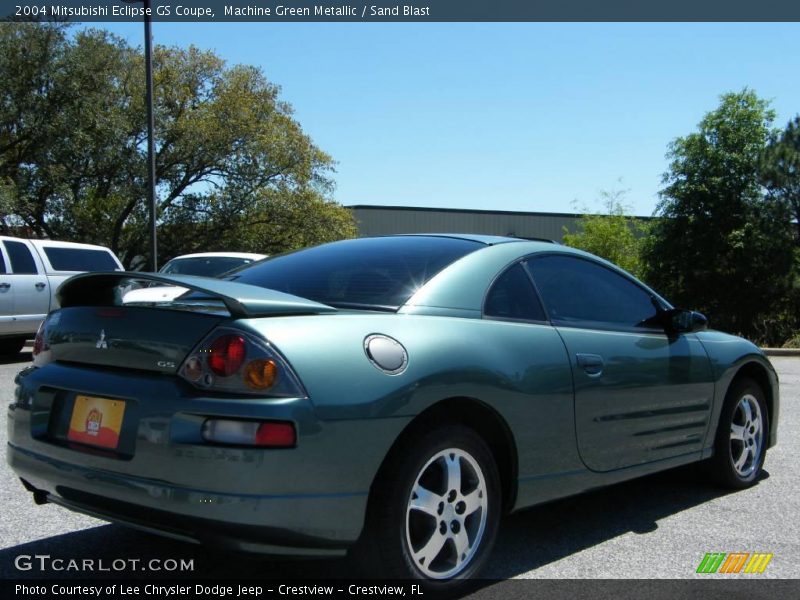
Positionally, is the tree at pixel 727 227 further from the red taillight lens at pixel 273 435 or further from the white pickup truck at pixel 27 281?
the red taillight lens at pixel 273 435

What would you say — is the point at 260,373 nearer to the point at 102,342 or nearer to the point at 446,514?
the point at 102,342

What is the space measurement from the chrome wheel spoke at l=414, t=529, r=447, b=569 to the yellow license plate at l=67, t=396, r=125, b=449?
1.17 meters

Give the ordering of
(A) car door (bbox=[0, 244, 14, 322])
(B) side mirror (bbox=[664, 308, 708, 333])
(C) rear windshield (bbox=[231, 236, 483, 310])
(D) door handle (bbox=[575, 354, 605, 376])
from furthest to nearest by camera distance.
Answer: (A) car door (bbox=[0, 244, 14, 322]), (B) side mirror (bbox=[664, 308, 708, 333]), (D) door handle (bbox=[575, 354, 605, 376]), (C) rear windshield (bbox=[231, 236, 483, 310])

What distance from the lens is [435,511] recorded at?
126 inches

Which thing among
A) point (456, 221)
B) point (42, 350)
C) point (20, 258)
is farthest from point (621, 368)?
point (456, 221)

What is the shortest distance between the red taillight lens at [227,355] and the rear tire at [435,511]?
0.67m

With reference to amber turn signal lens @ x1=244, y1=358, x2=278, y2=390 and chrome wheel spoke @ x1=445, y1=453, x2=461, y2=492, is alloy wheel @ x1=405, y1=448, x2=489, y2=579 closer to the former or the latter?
chrome wheel spoke @ x1=445, y1=453, x2=461, y2=492

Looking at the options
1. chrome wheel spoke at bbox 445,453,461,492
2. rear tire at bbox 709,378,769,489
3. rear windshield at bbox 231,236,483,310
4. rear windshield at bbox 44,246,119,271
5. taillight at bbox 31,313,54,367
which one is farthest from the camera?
rear windshield at bbox 44,246,119,271

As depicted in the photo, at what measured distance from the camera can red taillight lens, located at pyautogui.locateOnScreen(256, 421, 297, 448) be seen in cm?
276

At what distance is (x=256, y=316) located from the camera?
117 inches

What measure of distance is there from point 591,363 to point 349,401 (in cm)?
145

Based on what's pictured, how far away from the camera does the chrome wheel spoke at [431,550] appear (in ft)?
10.3

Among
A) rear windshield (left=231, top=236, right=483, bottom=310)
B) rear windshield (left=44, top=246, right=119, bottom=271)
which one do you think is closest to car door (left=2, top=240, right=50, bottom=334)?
rear windshield (left=44, top=246, right=119, bottom=271)

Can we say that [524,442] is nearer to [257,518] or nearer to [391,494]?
[391,494]
